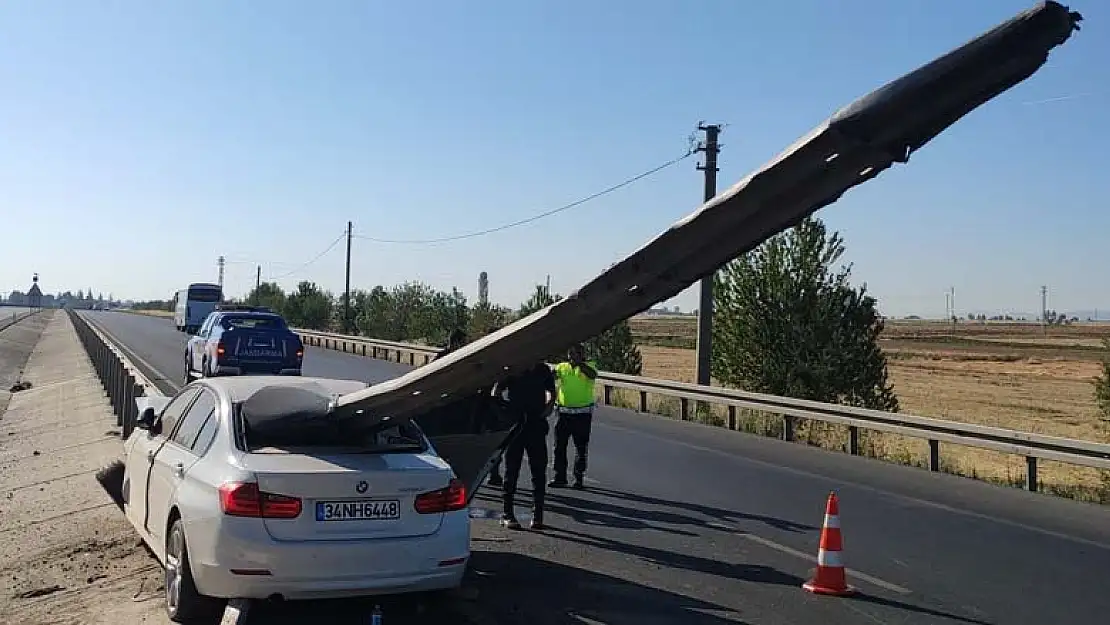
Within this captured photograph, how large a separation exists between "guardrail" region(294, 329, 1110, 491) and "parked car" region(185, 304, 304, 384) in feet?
23.8

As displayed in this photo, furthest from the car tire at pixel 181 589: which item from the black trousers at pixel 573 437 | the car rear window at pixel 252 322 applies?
the car rear window at pixel 252 322

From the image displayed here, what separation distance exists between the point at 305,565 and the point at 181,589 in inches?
40.3

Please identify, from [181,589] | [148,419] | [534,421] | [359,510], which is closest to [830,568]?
[534,421]

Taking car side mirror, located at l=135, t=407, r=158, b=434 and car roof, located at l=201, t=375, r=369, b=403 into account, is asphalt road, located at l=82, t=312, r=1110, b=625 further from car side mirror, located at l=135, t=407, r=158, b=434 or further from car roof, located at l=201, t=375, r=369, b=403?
car side mirror, located at l=135, t=407, r=158, b=434

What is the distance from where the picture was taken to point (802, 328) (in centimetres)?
2203

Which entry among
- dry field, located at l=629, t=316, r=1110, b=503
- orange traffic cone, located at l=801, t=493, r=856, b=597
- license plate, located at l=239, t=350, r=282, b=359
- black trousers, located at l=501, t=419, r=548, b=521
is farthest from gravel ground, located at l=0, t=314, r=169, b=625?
dry field, located at l=629, t=316, r=1110, b=503

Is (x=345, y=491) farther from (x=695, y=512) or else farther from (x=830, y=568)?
(x=695, y=512)

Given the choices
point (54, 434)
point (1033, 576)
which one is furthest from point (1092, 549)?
point (54, 434)

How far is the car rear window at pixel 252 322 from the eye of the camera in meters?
21.8

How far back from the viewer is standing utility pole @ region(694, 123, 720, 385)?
23844mm

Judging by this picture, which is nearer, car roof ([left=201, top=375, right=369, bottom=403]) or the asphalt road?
car roof ([left=201, top=375, right=369, bottom=403])

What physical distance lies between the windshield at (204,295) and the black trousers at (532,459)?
58.2 meters

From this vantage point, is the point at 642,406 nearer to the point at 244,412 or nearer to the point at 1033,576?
the point at 1033,576

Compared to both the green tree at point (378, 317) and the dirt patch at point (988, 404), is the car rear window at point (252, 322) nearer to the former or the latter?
the dirt patch at point (988, 404)
